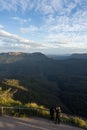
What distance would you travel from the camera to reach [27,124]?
15.1m

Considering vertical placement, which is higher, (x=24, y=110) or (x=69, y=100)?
(x=24, y=110)

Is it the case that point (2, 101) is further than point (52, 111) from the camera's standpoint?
Yes

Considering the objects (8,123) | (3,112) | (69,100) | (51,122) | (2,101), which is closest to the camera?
(8,123)

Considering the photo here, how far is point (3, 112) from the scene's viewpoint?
56.8ft

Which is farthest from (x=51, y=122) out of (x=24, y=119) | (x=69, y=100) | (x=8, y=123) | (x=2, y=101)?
(x=69, y=100)

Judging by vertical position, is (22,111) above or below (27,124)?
above

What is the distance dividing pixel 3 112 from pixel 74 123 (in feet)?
15.7

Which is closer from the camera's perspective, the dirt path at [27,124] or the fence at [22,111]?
the dirt path at [27,124]

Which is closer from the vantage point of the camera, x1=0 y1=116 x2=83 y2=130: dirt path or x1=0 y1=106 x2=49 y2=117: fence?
x1=0 y1=116 x2=83 y2=130: dirt path

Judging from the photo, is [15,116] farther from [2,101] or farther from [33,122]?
[2,101]

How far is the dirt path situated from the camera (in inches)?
561

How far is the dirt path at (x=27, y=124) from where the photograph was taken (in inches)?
561

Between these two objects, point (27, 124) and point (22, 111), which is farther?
point (22, 111)

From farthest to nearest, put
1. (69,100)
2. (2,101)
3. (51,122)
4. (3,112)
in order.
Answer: (69,100), (2,101), (3,112), (51,122)
